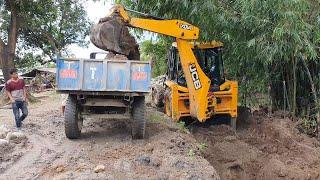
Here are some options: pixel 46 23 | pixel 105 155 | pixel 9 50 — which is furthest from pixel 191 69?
pixel 46 23

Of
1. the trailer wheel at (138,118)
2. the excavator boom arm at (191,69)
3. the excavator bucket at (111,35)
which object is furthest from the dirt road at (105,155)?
the excavator bucket at (111,35)

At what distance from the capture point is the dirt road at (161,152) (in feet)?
24.6

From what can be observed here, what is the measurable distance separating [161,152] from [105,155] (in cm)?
97

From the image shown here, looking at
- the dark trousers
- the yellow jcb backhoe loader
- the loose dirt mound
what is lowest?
the loose dirt mound

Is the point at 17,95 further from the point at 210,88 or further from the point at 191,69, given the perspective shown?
the point at 210,88

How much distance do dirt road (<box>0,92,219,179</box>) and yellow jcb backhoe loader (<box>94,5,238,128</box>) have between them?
0.89 metres

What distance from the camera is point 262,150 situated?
1091cm

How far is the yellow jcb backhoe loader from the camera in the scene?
10.8 m

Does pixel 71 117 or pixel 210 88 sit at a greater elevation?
pixel 210 88

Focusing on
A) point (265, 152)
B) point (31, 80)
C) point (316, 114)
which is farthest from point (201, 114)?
point (31, 80)

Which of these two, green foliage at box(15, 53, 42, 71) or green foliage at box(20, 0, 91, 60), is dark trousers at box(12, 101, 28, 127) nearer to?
green foliage at box(20, 0, 91, 60)

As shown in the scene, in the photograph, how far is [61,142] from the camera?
9.48m

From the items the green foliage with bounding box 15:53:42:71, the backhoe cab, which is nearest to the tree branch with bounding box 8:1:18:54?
the backhoe cab

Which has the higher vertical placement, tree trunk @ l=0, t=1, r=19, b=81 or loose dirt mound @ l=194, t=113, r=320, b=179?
tree trunk @ l=0, t=1, r=19, b=81
